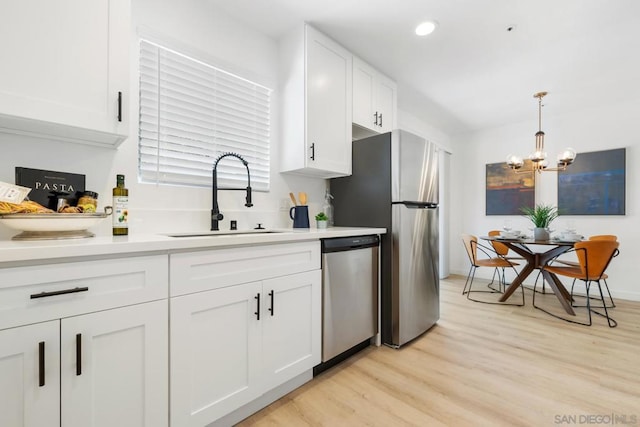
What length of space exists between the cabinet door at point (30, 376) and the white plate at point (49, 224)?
39 centimetres

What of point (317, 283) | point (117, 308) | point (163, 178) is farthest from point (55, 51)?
point (317, 283)

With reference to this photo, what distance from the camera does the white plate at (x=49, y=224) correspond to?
1.03 metres

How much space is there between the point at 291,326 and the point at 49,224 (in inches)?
46.9

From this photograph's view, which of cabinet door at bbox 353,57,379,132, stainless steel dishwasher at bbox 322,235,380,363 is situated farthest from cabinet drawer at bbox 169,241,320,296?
cabinet door at bbox 353,57,379,132

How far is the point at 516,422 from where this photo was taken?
1428mm

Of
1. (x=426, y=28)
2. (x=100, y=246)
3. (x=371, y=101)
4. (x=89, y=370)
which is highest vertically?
(x=426, y=28)

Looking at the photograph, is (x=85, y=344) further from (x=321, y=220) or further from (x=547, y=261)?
(x=547, y=261)

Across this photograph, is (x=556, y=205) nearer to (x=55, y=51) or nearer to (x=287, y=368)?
(x=287, y=368)

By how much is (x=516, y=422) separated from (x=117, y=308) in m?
1.92

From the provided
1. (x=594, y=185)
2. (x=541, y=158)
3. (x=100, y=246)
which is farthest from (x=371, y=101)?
(x=594, y=185)

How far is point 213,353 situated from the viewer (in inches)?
50.6

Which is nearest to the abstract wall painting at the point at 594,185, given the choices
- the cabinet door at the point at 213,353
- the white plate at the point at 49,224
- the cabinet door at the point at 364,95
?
the cabinet door at the point at 364,95

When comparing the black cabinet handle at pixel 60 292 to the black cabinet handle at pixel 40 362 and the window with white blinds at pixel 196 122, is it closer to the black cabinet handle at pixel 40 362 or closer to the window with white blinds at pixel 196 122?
the black cabinet handle at pixel 40 362

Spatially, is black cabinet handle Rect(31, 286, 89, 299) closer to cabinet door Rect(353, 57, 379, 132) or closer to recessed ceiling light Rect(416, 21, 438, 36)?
cabinet door Rect(353, 57, 379, 132)
